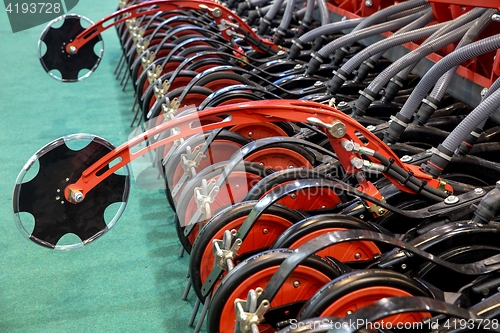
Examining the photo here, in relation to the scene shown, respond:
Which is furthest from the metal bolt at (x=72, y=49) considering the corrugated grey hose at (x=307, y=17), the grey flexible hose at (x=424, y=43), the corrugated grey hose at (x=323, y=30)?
the grey flexible hose at (x=424, y=43)

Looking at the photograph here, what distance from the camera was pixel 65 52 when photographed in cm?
384

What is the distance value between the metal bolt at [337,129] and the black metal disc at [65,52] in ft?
7.98

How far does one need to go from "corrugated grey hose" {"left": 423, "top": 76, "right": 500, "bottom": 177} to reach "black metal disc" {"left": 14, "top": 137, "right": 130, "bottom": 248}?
136 centimetres

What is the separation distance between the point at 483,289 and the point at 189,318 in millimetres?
1245

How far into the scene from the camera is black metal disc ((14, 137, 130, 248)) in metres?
1.92

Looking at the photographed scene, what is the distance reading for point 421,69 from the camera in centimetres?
362

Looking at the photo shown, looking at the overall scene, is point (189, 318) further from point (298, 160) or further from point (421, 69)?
point (421, 69)

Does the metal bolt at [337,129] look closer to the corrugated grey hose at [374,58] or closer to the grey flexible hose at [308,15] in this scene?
the corrugated grey hose at [374,58]

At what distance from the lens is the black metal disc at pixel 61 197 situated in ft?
6.30

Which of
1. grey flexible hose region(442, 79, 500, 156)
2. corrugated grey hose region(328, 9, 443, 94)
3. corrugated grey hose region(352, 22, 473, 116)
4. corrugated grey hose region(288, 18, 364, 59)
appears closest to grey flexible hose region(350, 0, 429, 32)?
corrugated grey hose region(288, 18, 364, 59)

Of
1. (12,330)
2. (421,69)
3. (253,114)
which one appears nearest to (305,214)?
(253,114)

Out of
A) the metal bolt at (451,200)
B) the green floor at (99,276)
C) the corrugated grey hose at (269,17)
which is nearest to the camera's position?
the metal bolt at (451,200)

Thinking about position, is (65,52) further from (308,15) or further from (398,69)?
(398,69)

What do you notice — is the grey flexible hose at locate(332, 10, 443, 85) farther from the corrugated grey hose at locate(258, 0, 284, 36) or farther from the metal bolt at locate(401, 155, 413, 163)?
the corrugated grey hose at locate(258, 0, 284, 36)
